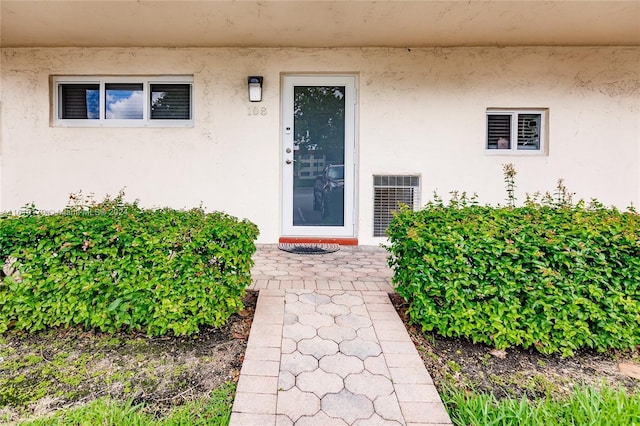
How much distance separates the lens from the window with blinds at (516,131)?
171 inches

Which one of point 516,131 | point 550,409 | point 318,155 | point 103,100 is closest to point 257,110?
point 318,155

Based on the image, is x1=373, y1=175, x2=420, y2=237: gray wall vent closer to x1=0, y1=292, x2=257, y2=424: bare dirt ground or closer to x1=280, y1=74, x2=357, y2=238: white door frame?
x1=280, y1=74, x2=357, y2=238: white door frame

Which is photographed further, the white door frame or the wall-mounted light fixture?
the white door frame

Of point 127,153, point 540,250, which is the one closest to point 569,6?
point 540,250

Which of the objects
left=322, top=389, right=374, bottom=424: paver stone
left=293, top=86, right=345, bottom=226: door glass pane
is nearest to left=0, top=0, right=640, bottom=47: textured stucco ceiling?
left=293, top=86, right=345, bottom=226: door glass pane

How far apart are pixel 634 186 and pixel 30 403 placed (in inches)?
233

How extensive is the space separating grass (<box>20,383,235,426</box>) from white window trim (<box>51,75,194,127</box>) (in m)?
3.50

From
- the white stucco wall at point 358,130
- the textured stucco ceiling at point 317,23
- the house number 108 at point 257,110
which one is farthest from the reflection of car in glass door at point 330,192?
the textured stucco ceiling at point 317,23

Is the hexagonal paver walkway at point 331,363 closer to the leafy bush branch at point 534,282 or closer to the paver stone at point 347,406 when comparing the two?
the paver stone at point 347,406

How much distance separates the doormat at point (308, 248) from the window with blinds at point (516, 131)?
91.6 inches

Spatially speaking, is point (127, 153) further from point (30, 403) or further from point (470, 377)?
point (470, 377)

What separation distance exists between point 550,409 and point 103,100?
16.9ft

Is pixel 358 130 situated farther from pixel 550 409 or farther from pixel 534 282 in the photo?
pixel 550 409

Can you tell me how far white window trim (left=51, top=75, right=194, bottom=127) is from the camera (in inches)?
170
